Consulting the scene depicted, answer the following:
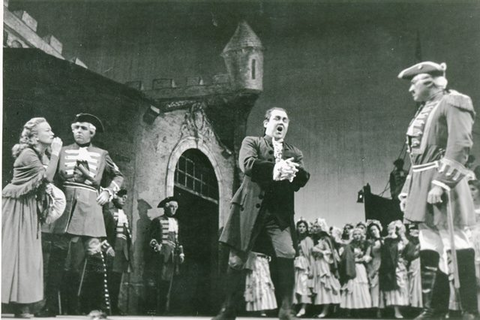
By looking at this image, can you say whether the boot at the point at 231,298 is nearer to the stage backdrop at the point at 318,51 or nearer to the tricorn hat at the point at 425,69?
the stage backdrop at the point at 318,51

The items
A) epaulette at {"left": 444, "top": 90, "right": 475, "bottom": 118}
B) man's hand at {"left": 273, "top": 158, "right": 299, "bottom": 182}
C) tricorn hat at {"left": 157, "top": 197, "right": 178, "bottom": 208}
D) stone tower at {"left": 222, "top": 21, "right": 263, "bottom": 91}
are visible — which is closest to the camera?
man's hand at {"left": 273, "top": 158, "right": 299, "bottom": 182}

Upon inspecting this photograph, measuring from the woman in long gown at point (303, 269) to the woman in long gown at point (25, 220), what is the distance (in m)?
2.77

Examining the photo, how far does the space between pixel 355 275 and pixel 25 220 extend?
3.71 m

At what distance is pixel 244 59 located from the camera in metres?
6.73

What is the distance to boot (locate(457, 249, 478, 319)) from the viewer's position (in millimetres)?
5043

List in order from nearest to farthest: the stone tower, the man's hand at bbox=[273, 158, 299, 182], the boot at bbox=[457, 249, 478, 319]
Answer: the boot at bbox=[457, 249, 478, 319] → the man's hand at bbox=[273, 158, 299, 182] → the stone tower

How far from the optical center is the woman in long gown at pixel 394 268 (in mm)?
6297

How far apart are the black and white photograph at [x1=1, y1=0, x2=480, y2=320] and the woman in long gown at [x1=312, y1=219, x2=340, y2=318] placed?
0.02m

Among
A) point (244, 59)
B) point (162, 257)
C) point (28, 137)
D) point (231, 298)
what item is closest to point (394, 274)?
point (231, 298)

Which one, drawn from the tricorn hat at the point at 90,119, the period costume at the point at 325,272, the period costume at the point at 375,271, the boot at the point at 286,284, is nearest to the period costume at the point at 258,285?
the period costume at the point at 325,272

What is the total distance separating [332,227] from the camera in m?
6.68

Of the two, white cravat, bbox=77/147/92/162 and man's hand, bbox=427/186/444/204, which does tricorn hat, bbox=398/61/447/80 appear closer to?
man's hand, bbox=427/186/444/204

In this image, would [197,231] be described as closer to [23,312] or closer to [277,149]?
[277,149]

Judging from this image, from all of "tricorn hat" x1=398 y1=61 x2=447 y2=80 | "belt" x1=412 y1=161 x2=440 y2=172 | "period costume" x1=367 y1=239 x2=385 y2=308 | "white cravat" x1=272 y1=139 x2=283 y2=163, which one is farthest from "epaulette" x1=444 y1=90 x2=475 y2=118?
"period costume" x1=367 y1=239 x2=385 y2=308
